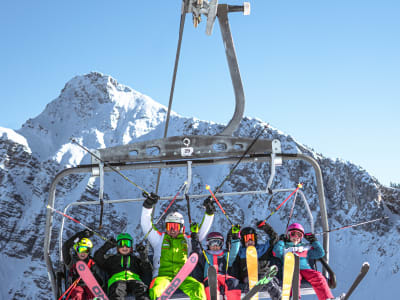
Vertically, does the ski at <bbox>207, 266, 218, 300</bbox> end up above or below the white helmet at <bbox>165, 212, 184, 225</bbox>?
below

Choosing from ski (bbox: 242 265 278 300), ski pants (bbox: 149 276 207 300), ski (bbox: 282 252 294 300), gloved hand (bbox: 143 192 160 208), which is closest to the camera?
ski (bbox: 242 265 278 300)

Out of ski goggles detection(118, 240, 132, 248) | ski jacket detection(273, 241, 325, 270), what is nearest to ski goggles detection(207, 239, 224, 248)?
ski jacket detection(273, 241, 325, 270)

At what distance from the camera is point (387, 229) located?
9419 centimetres

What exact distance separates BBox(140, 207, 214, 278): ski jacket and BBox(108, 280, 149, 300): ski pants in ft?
1.43

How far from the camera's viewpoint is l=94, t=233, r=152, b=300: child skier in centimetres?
514

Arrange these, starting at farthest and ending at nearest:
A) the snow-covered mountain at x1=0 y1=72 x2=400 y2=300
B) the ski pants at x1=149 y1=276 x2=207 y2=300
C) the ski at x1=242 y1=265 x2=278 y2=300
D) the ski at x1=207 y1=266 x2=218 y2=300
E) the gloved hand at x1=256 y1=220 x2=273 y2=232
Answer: the snow-covered mountain at x1=0 y1=72 x2=400 y2=300 < the gloved hand at x1=256 y1=220 x2=273 y2=232 < the ski pants at x1=149 y1=276 x2=207 y2=300 < the ski at x1=242 y1=265 x2=278 y2=300 < the ski at x1=207 y1=266 x2=218 y2=300

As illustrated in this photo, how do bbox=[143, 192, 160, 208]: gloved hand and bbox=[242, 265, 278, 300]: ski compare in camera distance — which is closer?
bbox=[242, 265, 278, 300]: ski

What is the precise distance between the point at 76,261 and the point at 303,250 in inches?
109

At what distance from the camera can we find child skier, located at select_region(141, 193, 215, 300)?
17.8 ft

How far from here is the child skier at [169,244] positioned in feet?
17.8

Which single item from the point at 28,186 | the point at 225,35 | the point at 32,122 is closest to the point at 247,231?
the point at 225,35

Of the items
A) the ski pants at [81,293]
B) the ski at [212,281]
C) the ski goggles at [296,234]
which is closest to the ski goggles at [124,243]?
the ski pants at [81,293]

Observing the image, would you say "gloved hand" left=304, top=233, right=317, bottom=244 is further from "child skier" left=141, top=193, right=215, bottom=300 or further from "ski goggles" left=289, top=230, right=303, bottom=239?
"child skier" left=141, top=193, right=215, bottom=300

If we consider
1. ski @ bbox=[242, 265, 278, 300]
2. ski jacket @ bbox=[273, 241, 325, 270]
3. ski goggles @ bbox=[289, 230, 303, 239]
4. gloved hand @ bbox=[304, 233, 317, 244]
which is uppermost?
ski goggles @ bbox=[289, 230, 303, 239]
